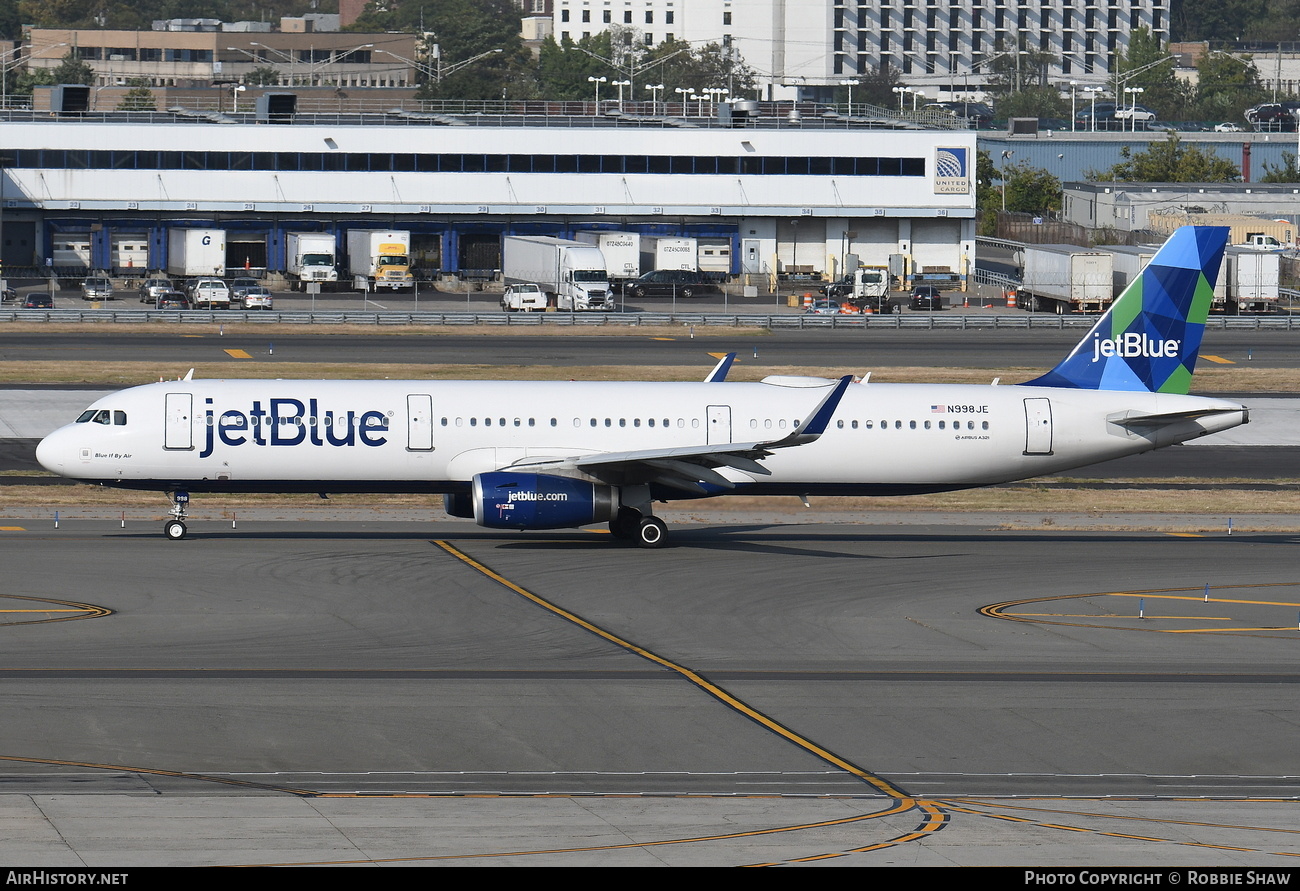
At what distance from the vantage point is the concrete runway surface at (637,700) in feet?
66.1

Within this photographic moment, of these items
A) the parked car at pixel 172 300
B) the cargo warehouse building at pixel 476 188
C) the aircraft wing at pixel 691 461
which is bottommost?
the aircraft wing at pixel 691 461

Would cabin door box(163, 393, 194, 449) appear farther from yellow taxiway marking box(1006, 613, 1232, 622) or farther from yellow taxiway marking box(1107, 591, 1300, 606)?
yellow taxiway marking box(1107, 591, 1300, 606)

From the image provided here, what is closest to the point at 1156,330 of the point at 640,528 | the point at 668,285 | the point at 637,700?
the point at 640,528

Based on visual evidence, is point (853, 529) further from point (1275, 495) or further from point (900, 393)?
point (1275, 495)

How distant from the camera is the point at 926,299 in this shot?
114062 mm

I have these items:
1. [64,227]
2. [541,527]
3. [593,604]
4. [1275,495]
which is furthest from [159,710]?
[64,227]

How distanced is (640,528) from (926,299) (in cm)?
7433

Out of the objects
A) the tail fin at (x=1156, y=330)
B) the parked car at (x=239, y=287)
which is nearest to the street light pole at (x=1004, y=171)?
the parked car at (x=239, y=287)

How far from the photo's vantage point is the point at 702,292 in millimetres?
124125

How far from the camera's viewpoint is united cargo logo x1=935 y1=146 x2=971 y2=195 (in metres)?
133

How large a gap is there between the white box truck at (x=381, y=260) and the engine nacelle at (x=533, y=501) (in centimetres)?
8176

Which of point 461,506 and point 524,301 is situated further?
point 524,301

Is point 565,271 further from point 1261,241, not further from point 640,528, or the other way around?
point 640,528

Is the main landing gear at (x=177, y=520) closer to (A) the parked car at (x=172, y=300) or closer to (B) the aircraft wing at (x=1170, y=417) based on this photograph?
(B) the aircraft wing at (x=1170, y=417)
